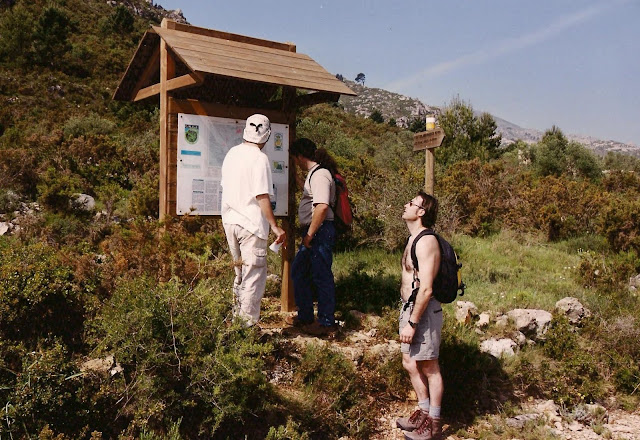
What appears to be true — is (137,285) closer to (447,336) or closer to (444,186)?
(447,336)

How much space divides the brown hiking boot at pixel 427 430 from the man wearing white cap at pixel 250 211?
4.85 feet

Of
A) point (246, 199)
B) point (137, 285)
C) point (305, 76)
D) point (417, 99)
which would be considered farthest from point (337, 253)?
point (417, 99)

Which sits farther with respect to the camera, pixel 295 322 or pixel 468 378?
pixel 295 322

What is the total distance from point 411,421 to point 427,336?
74 centimetres

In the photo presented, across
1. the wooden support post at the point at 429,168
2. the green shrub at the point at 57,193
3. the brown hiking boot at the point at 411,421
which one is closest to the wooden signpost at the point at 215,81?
the wooden support post at the point at 429,168

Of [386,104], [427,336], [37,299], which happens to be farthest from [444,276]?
[386,104]

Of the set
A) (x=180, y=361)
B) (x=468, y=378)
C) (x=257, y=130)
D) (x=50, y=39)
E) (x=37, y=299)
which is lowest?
(x=468, y=378)

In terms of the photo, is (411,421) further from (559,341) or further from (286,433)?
(559,341)

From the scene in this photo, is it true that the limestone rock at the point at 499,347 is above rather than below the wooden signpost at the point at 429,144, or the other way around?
below

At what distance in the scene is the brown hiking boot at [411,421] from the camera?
405cm

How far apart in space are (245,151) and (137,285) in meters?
1.35

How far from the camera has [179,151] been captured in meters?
4.95

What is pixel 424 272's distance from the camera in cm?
382

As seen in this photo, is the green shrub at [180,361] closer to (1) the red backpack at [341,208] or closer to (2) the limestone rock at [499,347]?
(1) the red backpack at [341,208]
